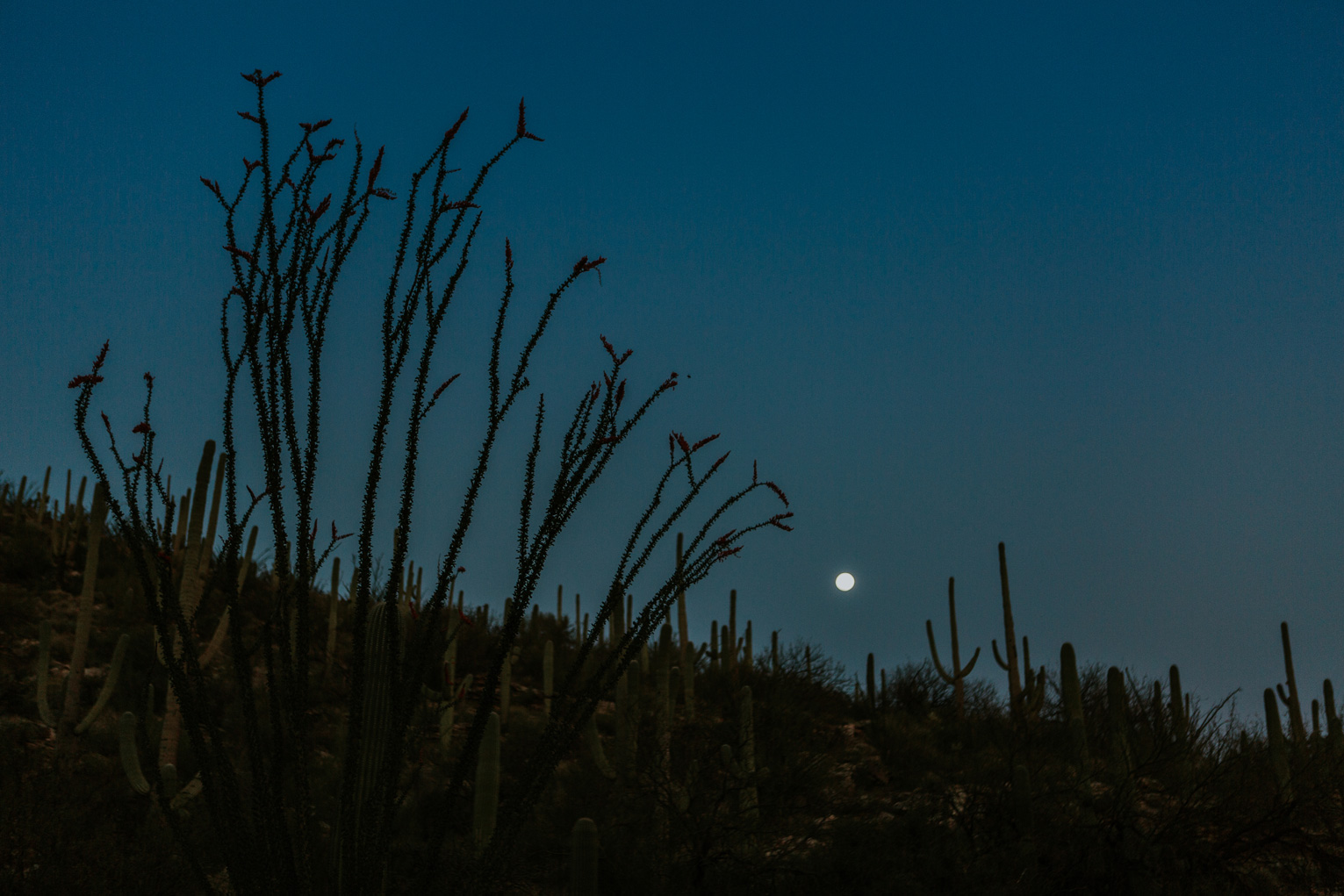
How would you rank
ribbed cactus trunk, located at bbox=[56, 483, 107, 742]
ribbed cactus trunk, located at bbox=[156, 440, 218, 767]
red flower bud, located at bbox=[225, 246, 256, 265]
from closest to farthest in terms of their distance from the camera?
red flower bud, located at bbox=[225, 246, 256, 265] → ribbed cactus trunk, located at bbox=[156, 440, 218, 767] → ribbed cactus trunk, located at bbox=[56, 483, 107, 742]

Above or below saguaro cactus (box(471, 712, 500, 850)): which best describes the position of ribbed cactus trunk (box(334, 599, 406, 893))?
above

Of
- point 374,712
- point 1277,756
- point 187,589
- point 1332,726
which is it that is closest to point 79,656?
point 187,589

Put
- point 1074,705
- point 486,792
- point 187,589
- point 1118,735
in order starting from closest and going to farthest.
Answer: point 486,792 → point 187,589 → point 1118,735 → point 1074,705

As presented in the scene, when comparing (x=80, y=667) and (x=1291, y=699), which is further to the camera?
(x=1291, y=699)

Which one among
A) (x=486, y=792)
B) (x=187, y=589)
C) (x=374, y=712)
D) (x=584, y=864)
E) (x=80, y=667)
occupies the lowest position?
(x=584, y=864)

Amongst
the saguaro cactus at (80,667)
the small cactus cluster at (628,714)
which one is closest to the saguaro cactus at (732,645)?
the small cactus cluster at (628,714)

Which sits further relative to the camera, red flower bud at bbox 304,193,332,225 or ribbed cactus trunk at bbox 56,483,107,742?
ribbed cactus trunk at bbox 56,483,107,742

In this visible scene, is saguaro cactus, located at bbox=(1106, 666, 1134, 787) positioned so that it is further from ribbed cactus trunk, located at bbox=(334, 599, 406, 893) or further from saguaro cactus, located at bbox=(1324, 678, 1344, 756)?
ribbed cactus trunk, located at bbox=(334, 599, 406, 893)

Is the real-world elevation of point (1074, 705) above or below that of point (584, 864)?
above

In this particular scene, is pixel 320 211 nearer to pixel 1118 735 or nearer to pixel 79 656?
pixel 79 656

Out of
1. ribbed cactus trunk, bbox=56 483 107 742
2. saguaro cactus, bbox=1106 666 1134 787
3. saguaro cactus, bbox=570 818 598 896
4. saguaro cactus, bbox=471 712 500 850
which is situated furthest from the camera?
saguaro cactus, bbox=1106 666 1134 787

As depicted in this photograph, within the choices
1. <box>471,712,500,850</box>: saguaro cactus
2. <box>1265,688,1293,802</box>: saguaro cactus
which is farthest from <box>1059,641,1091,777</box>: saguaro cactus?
<box>471,712,500,850</box>: saguaro cactus

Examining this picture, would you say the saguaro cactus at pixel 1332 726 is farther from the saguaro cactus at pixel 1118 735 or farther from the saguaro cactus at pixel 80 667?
the saguaro cactus at pixel 80 667

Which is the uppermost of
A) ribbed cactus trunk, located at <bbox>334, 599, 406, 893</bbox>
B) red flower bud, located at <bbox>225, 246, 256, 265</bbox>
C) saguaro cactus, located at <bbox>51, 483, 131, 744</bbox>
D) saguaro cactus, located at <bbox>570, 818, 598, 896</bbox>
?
red flower bud, located at <bbox>225, 246, 256, 265</bbox>
